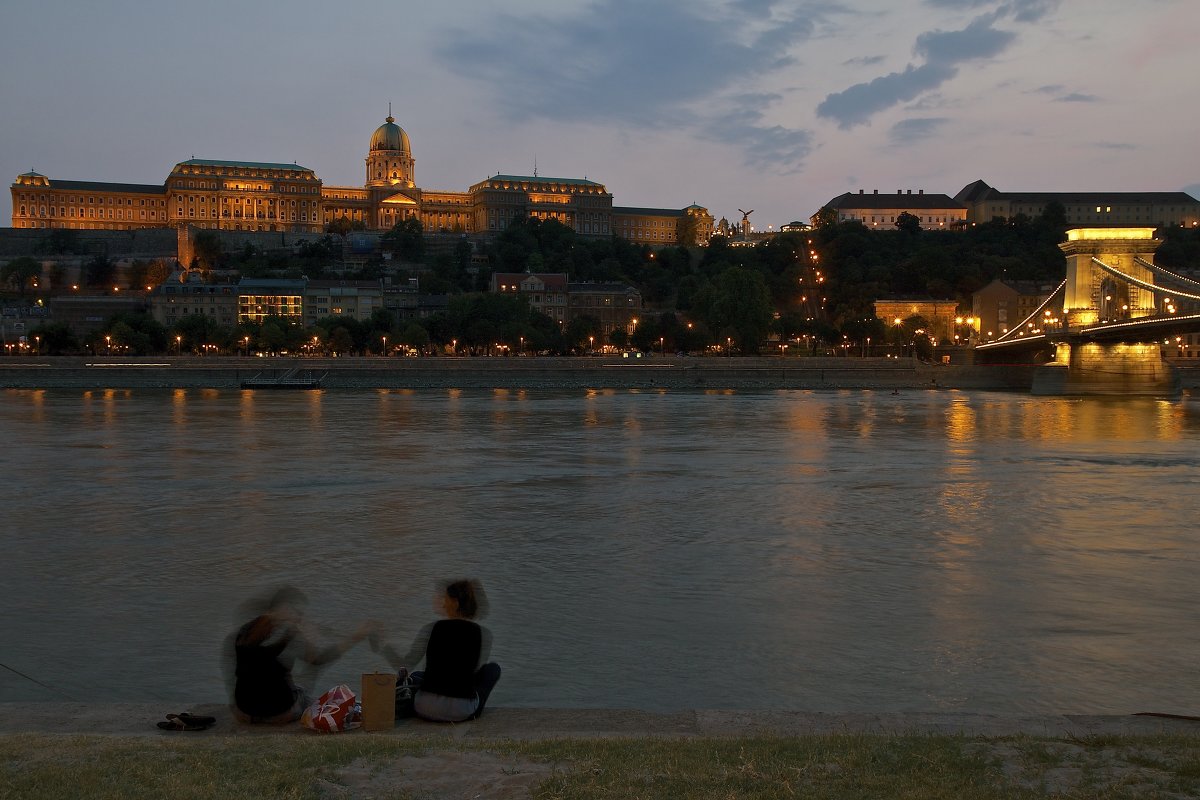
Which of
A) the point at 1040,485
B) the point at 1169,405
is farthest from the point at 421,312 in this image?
the point at 1040,485

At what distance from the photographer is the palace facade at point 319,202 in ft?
390

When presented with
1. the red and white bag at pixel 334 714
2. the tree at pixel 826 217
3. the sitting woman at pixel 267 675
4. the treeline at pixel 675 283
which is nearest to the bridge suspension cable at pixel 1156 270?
the treeline at pixel 675 283

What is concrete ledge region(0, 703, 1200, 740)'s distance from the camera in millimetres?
5395

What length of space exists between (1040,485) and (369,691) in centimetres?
1700

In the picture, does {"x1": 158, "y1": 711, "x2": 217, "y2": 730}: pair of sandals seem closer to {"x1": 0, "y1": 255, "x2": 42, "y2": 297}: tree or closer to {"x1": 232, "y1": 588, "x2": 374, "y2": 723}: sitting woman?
{"x1": 232, "y1": 588, "x2": 374, "y2": 723}: sitting woman

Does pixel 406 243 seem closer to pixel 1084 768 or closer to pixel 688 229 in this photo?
pixel 688 229

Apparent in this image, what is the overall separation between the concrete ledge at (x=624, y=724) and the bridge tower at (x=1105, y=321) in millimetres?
47345

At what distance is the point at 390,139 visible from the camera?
13775 centimetres

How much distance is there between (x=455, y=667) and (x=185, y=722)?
51.9 inches

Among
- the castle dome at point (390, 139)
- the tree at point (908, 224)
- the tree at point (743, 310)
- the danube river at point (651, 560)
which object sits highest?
the castle dome at point (390, 139)

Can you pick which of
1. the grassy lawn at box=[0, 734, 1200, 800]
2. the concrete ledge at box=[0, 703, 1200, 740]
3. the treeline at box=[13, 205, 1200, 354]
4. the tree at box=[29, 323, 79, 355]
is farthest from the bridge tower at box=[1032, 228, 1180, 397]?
the tree at box=[29, 323, 79, 355]

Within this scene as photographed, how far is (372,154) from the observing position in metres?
138

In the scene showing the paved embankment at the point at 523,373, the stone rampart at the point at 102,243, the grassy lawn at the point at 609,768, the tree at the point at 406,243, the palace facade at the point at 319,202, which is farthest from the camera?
the palace facade at the point at 319,202

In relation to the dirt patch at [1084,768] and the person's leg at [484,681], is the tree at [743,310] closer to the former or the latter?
the person's leg at [484,681]
